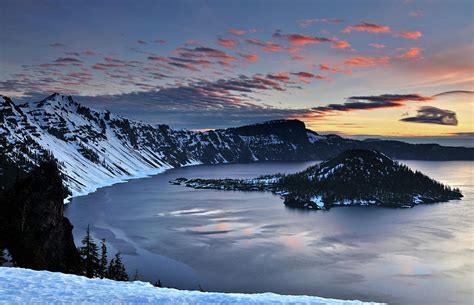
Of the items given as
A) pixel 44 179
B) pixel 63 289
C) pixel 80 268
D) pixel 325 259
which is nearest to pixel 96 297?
pixel 63 289

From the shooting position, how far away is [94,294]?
22406mm

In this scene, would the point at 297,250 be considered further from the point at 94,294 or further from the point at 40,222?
the point at 94,294

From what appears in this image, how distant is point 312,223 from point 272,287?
86.4 meters

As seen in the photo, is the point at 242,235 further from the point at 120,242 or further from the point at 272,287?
the point at 272,287

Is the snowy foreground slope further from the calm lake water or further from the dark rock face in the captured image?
the calm lake water

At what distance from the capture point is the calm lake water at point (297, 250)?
3253 inches

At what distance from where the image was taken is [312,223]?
163 m

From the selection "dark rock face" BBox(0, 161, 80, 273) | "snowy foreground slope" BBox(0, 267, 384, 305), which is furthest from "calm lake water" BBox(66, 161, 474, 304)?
"snowy foreground slope" BBox(0, 267, 384, 305)

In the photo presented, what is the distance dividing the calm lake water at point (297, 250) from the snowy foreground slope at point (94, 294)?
185 ft

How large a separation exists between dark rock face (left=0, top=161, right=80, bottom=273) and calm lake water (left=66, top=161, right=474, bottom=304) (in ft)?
82.6

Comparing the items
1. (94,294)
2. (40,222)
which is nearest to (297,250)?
(40,222)

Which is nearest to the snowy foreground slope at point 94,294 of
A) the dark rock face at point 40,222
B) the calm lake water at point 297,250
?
the dark rock face at point 40,222

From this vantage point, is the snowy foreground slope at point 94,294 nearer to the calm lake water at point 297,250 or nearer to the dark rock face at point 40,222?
the dark rock face at point 40,222

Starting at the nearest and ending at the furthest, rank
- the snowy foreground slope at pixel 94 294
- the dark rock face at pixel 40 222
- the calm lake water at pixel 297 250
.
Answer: the snowy foreground slope at pixel 94 294, the dark rock face at pixel 40 222, the calm lake water at pixel 297 250
